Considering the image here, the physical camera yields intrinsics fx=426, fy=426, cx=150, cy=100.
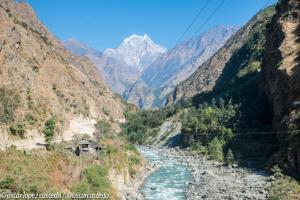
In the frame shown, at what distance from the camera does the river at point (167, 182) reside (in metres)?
56.8

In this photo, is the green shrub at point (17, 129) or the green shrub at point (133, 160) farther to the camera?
the green shrub at point (133, 160)

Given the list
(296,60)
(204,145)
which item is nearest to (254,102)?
(204,145)

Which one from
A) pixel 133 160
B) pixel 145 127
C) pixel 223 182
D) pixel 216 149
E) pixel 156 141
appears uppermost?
pixel 145 127

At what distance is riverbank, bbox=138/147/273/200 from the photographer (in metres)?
54.5

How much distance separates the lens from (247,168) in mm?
73000

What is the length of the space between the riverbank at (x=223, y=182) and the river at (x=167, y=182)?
1.23 meters

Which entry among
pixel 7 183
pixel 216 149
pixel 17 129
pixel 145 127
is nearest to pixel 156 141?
pixel 145 127

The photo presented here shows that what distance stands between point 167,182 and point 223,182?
8810mm

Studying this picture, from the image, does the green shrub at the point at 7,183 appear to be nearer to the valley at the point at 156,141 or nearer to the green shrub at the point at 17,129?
the valley at the point at 156,141

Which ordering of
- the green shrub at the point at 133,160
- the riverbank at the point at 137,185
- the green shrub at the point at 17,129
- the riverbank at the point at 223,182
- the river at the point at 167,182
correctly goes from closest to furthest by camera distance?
the riverbank at the point at 137,185 → the riverbank at the point at 223,182 → the river at the point at 167,182 → the green shrub at the point at 17,129 → the green shrub at the point at 133,160

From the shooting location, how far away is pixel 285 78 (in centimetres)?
7662

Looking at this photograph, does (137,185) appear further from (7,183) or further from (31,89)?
(31,89)

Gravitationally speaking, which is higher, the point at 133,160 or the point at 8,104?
the point at 8,104

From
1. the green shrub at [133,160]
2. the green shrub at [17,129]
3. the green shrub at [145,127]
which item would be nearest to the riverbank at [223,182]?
the green shrub at [133,160]
